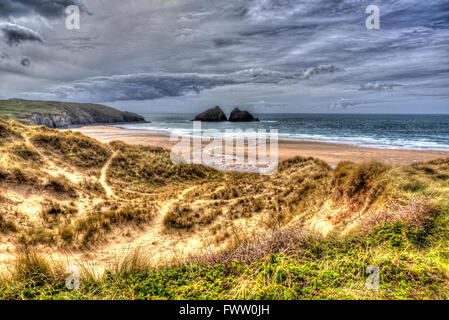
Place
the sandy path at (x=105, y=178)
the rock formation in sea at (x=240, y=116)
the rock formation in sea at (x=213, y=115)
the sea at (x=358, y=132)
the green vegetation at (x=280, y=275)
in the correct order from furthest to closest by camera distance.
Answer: the rock formation in sea at (x=213, y=115) < the rock formation in sea at (x=240, y=116) < the sea at (x=358, y=132) < the sandy path at (x=105, y=178) < the green vegetation at (x=280, y=275)

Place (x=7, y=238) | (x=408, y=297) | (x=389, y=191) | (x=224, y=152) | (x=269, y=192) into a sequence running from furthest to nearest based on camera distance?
(x=224, y=152) < (x=269, y=192) < (x=7, y=238) < (x=389, y=191) < (x=408, y=297)

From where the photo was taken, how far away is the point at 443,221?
4539 millimetres

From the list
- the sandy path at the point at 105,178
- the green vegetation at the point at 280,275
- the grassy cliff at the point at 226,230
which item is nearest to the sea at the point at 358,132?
the grassy cliff at the point at 226,230

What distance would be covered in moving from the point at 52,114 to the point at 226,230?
317 feet

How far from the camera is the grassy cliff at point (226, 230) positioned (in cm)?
338

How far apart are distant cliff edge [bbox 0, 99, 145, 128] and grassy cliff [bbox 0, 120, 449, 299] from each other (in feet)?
152

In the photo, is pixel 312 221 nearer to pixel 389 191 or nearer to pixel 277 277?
pixel 389 191

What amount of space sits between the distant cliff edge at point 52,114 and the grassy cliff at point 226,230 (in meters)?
46.4

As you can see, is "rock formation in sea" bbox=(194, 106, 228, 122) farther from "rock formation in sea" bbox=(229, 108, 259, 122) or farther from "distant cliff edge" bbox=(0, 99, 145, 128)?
"distant cliff edge" bbox=(0, 99, 145, 128)

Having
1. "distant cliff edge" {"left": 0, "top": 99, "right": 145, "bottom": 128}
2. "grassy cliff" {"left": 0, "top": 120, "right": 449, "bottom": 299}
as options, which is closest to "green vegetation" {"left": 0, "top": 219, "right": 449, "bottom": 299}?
"grassy cliff" {"left": 0, "top": 120, "right": 449, "bottom": 299}

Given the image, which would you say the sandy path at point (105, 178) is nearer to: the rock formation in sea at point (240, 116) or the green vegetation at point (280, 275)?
the green vegetation at point (280, 275)
